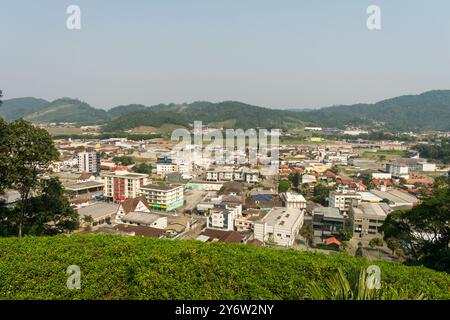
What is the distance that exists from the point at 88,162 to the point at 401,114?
130 m

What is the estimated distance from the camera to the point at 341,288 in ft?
9.21

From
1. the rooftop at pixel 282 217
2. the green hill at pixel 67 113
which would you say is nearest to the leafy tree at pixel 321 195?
the rooftop at pixel 282 217

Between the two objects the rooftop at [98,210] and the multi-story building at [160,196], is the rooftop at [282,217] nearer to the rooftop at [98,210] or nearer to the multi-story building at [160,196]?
the multi-story building at [160,196]

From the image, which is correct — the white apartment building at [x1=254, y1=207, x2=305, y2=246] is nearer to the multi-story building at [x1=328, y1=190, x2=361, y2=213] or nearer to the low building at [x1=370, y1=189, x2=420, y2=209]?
the multi-story building at [x1=328, y1=190, x2=361, y2=213]

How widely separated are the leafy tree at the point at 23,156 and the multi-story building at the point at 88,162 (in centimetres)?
2869

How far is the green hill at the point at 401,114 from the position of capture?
365 ft

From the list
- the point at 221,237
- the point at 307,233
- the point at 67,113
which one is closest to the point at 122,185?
the point at 221,237

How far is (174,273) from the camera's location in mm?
4391

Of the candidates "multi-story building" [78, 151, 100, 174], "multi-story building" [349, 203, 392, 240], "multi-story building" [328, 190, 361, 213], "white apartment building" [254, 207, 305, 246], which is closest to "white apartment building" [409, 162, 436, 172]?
"multi-story building" [328, 190, 361, 213]

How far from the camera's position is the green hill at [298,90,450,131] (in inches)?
4382

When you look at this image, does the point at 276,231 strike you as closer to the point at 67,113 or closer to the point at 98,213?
the point at 98,213

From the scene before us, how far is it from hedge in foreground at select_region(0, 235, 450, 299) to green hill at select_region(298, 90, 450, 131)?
4199 inches
